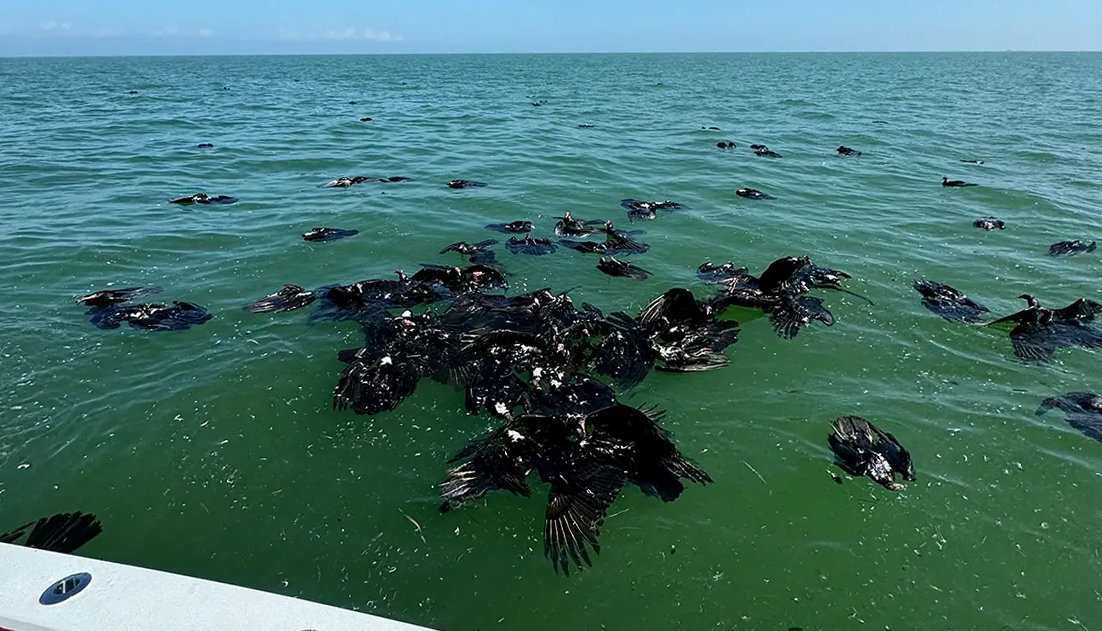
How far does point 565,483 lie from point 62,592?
3959mm

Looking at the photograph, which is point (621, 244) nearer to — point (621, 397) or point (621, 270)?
point (621, 270)

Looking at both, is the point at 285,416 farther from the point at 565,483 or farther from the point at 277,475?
the point at 565,483

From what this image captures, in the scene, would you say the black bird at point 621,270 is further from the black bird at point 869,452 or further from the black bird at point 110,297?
the black bird at point 110,297

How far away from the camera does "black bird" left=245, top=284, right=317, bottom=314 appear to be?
399 inches

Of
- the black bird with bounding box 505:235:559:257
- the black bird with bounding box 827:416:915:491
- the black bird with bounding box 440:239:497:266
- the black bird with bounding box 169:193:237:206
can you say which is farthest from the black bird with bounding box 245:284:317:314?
the black bird with bounding box 827:416:915:491

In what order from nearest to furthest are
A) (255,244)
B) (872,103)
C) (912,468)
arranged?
1. (912,468)
2. (255,244)
3. (872,103)

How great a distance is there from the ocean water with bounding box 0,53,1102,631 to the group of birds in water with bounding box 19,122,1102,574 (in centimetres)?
Answer: 24

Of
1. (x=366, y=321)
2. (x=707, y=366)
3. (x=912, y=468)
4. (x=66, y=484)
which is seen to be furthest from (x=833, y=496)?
(x=66, y=484)

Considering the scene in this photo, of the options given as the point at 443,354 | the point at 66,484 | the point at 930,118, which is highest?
the point at 930,118

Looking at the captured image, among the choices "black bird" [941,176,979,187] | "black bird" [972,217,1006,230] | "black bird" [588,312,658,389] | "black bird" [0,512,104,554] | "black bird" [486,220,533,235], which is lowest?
"black bird" [0,512,104,554]

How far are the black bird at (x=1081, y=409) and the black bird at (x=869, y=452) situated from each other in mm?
2292

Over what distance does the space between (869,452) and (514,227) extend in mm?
9739

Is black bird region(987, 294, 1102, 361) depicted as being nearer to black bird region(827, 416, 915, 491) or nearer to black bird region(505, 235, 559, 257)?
black bird region(827, 416, 915, 491)

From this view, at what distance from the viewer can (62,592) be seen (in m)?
3.83
